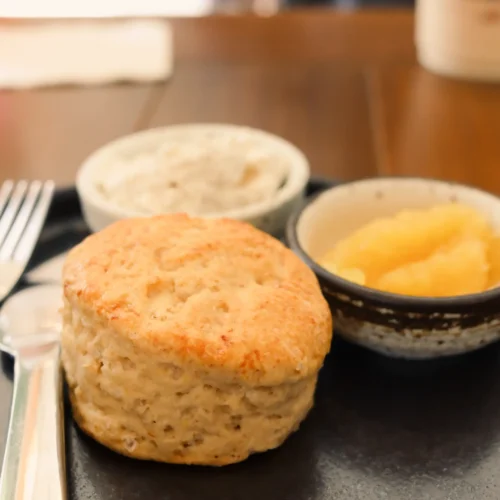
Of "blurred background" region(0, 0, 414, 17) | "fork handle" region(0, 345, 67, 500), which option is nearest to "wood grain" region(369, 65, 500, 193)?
"fork handle" region(0, 345, 67, 500)

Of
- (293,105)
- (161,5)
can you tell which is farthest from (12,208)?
(161,5)

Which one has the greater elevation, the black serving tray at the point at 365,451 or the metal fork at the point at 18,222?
the metal fork at the point at 18,222

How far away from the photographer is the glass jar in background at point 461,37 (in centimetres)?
158

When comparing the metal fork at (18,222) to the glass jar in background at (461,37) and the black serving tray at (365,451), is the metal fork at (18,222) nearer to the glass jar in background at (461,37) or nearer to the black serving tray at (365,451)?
the black serving tray at (365,451)

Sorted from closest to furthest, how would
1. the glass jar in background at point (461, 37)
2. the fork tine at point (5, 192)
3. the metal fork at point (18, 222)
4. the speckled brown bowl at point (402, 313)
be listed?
the speckled brown bowl at point (402, 313), the metal fork at point (18, 222), the fork tine at point (5, 192), the glass jar in background at point (461, 37)

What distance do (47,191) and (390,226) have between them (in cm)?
54

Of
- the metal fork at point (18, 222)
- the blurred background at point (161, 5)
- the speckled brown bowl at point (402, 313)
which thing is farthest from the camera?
the blurred background at point (161, 5)

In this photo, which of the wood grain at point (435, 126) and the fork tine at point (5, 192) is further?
the wood grain at point (435, 126)

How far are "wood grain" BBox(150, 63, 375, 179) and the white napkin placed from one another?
108 mm

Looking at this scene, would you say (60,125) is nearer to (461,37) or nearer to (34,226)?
(34,226)

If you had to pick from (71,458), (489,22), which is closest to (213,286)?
(71,458)

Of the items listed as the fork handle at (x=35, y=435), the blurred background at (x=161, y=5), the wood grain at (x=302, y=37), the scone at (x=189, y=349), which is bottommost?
the blurred background at (x=161, y=5)

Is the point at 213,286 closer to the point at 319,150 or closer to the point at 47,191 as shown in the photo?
the point at 47,191

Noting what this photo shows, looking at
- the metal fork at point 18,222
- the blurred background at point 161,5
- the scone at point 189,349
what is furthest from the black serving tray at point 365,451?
the blurred background at point 161,5
